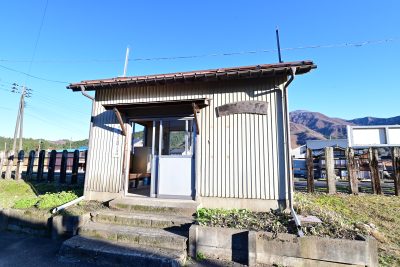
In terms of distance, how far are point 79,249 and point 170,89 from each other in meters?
4.39

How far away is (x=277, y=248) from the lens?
147 inches

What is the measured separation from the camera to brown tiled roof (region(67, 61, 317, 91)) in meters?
5.15

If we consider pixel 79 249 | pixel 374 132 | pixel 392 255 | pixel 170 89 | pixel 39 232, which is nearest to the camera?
pixel 79 249

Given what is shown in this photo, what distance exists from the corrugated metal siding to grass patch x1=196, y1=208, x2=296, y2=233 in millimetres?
552

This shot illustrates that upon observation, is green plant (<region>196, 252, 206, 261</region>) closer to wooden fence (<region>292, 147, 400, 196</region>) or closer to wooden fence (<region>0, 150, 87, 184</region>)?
wooden fence (<region>292, 147, 400, 196</region>)

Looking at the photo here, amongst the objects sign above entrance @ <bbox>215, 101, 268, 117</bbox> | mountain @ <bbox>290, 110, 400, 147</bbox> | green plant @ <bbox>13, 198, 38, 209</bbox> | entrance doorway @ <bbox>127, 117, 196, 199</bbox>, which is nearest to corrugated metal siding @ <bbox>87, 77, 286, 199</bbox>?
sign above entrance @ <bbox>215, 101, 268, 117</bbox>

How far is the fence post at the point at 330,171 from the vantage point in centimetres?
902

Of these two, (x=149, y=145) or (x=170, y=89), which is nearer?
(x=170, y=89)

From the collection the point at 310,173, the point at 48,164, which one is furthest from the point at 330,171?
the point at 48,164

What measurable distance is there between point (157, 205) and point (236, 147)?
246 cm

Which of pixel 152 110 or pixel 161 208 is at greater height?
pixel 152 110

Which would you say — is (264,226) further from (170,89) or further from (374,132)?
(374,132)

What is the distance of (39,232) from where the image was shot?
5301mm

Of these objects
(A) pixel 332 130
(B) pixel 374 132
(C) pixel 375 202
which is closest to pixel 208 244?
(C) pixel 375 202
